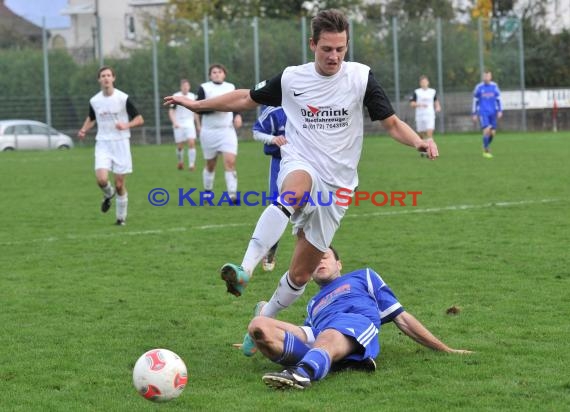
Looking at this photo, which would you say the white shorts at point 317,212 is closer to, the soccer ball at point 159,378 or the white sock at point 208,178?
the soccer ball at point 159,378

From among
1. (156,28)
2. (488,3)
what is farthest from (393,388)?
(488,3)

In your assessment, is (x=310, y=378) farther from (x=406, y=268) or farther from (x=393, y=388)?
(x=406, y=268)

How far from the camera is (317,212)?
21.2ft

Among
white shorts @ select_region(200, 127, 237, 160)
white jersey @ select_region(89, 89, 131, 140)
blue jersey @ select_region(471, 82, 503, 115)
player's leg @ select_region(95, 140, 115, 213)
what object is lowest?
player's leg @ select_region(95, 140, 115, 213)

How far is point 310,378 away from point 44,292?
13.3ft

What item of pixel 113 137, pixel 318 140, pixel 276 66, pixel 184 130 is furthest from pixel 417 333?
pixel 276 66

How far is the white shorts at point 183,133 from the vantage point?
25906mm

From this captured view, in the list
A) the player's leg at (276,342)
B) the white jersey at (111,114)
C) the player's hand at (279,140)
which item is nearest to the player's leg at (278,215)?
the player's leg at (276,342)

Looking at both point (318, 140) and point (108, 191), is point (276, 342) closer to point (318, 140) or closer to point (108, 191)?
point (318, 140)

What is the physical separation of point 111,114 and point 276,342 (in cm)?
915

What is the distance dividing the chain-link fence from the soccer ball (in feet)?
115

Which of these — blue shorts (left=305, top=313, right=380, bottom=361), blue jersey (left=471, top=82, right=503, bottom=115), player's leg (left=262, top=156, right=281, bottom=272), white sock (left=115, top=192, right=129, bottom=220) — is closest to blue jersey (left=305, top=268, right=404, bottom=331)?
blue shorts (left=305, top=313, right=380, bottom=361)

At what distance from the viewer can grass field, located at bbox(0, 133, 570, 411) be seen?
17.9 ft

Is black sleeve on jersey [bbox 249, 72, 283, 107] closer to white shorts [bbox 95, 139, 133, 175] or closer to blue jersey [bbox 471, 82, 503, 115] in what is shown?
white shorts [bbox 95, 139, 133, 175]
